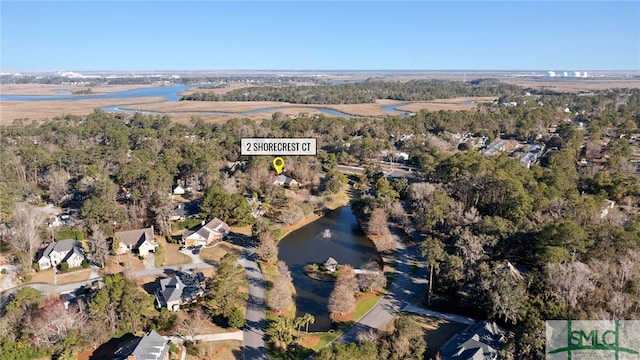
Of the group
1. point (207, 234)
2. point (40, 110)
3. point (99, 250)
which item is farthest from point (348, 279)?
point (40, 110)

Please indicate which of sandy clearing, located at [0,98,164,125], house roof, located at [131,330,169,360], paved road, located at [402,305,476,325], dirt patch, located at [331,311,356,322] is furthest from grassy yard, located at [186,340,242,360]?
sandy clearing, located at [0,98,164,125]

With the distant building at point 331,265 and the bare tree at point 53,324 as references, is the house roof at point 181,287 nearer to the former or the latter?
the bare tree at point 53,324

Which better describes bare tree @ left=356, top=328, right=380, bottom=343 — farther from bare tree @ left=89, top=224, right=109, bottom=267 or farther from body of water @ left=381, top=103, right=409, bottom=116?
body of water @ left=381, top=103, right=409, bottom=116

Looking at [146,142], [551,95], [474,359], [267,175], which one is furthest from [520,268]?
[551,95]

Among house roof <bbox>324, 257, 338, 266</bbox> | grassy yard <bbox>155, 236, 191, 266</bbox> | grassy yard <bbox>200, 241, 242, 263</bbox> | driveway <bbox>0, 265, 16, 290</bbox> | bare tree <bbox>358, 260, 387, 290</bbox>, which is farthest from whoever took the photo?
grassy yard <bbox>200, 241, 242, 263</bbox>

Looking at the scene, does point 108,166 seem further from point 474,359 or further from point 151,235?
point 474,359

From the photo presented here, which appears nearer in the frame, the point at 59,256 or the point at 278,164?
the point at 59,256

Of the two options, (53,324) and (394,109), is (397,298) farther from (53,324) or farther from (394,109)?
(394,109)
